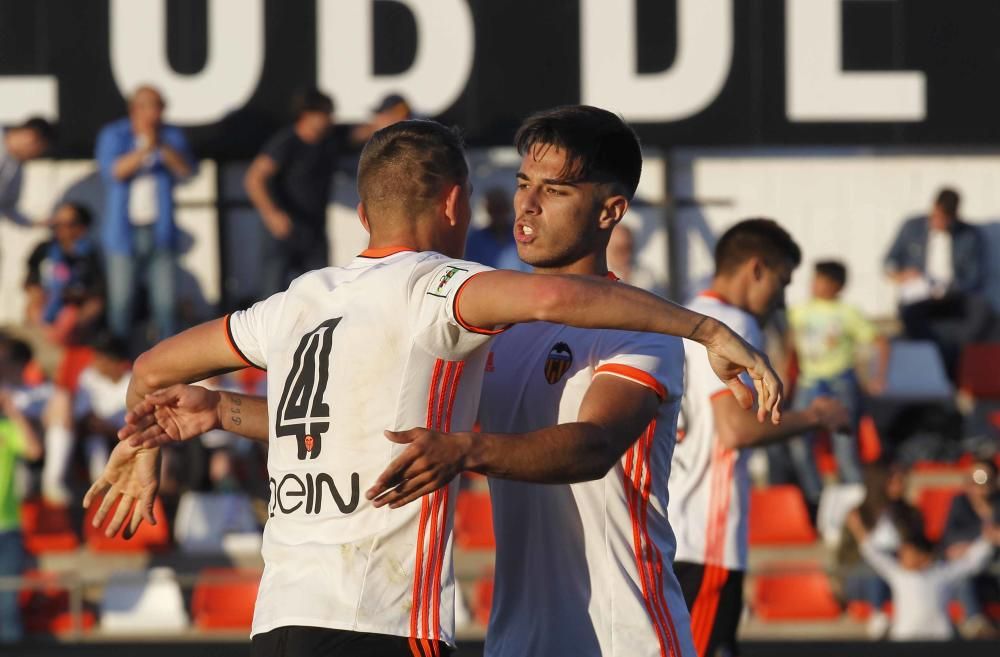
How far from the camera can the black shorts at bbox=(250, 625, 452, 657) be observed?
367 cm

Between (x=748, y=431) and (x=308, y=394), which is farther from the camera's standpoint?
(x=748, y=431)

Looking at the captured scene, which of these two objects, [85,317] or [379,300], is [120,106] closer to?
[85,317]

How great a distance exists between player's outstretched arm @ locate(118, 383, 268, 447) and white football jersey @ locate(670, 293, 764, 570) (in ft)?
6.31

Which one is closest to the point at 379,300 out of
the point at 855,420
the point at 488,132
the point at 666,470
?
the point at 666,470

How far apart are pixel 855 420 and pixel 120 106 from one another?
6094 millimetres

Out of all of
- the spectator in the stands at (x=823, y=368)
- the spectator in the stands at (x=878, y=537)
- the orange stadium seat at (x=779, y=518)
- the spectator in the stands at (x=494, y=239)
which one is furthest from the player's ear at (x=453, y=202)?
the spectator in the stands at (x=823, y=368)

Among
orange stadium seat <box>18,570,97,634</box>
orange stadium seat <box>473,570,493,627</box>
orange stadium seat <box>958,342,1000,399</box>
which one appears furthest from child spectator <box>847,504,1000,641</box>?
orange stadium seat <box>18,570,97,634</box>

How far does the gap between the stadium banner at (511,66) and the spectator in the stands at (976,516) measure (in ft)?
10.5

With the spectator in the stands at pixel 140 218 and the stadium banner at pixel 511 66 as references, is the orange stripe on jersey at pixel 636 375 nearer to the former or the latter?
the spectator in the stands at pixel 140 218

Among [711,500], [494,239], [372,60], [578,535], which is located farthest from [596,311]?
[372,60]

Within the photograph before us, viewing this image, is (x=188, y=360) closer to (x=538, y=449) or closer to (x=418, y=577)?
(x=418, y=577)

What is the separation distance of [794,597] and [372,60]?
5426 mm

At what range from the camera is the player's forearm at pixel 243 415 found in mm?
4297

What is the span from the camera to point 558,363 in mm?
4156
